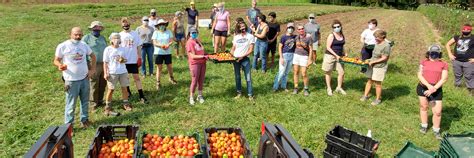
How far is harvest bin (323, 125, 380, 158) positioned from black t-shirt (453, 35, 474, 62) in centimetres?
641

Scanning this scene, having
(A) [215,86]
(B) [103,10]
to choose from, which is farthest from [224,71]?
(B) [103,10]

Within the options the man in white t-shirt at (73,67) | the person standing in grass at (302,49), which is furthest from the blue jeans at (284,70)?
the man in white t-shirt at (73,67)

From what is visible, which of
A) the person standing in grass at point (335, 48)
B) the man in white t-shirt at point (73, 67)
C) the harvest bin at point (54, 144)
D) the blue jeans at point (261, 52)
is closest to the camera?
the harvest bin at point (54, 144)

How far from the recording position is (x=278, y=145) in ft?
14.4

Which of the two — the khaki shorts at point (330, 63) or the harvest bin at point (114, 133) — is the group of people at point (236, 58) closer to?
the khaki shorts at point (330, 63)

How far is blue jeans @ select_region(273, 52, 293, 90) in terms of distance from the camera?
10.2 meters

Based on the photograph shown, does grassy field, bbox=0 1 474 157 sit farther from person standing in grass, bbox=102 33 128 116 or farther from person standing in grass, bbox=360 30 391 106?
person standing in grass, bbox=102 33 128 116

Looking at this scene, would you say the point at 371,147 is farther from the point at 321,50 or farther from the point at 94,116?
the point at 321,50

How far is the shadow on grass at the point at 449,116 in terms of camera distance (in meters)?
8.77

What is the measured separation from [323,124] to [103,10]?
96.3ft

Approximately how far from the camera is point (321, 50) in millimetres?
15727

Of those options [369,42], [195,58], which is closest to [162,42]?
[195,58]

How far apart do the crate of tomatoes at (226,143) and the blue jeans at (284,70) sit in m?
4.45

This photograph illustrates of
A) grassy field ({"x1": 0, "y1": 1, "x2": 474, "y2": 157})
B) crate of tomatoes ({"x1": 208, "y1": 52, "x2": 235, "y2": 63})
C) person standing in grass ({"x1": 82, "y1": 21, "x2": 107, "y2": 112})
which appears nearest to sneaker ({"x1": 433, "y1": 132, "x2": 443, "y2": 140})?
grassy field ({"x1": 0, "y1": 1, "x2": 474, "y2": 157})
